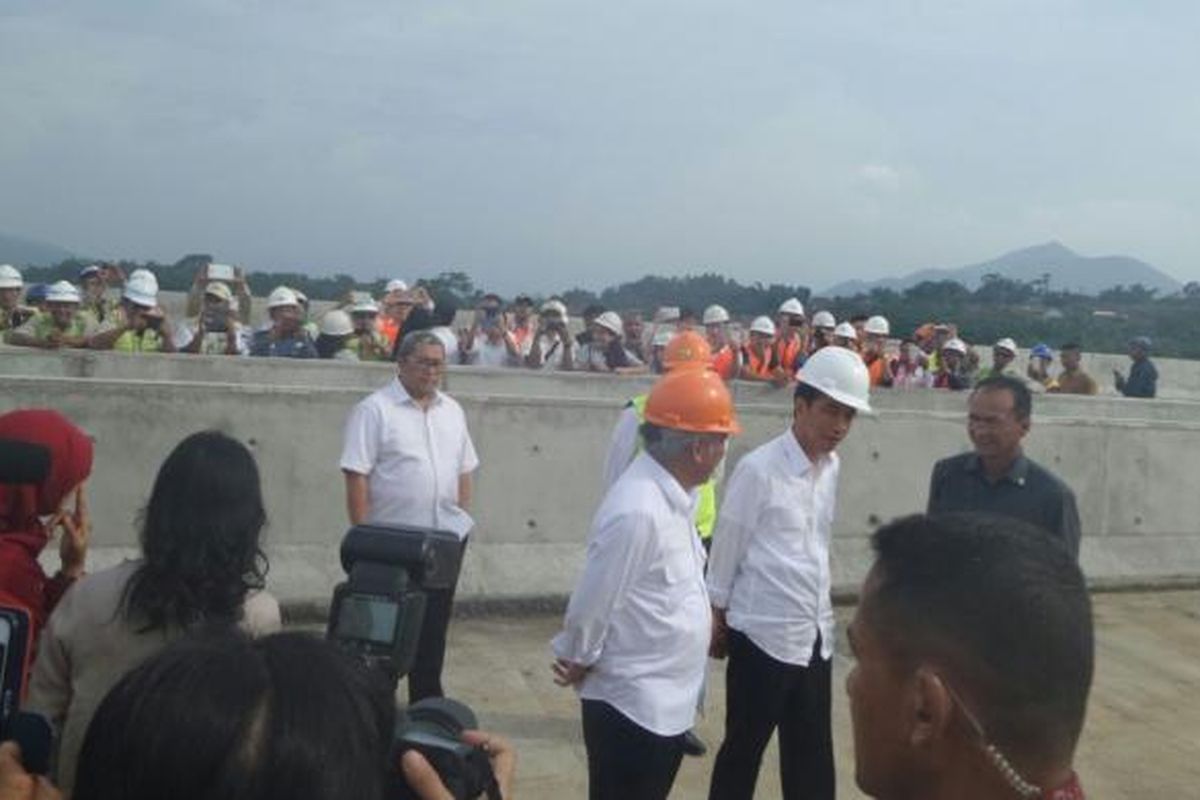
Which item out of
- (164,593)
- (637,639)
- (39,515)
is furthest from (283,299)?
(164,593)

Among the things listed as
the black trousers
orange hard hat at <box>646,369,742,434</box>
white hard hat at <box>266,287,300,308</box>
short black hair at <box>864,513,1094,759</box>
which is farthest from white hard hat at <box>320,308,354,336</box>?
short black hair at <box>864,513,1094,759</box>

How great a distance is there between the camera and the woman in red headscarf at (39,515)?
122 inches

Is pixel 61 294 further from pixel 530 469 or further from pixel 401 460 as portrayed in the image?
pixel 401 460

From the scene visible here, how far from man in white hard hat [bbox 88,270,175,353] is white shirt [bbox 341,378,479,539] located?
6270 mm

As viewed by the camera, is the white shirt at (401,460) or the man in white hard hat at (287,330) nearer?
the white shirt at (401,460)

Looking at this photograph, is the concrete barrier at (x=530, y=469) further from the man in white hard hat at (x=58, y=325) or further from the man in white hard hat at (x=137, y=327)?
the man in white hard hat at (x=58, y=325)

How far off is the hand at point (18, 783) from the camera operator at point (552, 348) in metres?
13.7

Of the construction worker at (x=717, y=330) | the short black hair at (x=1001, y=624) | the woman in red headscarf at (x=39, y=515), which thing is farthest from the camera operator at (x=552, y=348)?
the short black hair at (x=1001, y=624)

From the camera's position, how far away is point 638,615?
432 centimetres

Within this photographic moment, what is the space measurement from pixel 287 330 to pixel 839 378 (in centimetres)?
870

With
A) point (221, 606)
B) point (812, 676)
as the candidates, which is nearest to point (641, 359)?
point (812, 676)

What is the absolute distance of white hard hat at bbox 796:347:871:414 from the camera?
513 cm

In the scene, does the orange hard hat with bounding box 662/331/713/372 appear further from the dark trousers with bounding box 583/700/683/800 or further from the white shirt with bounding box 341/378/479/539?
the dark trousers with bounding box 583/700/683/800

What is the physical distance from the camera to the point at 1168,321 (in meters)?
56.6
